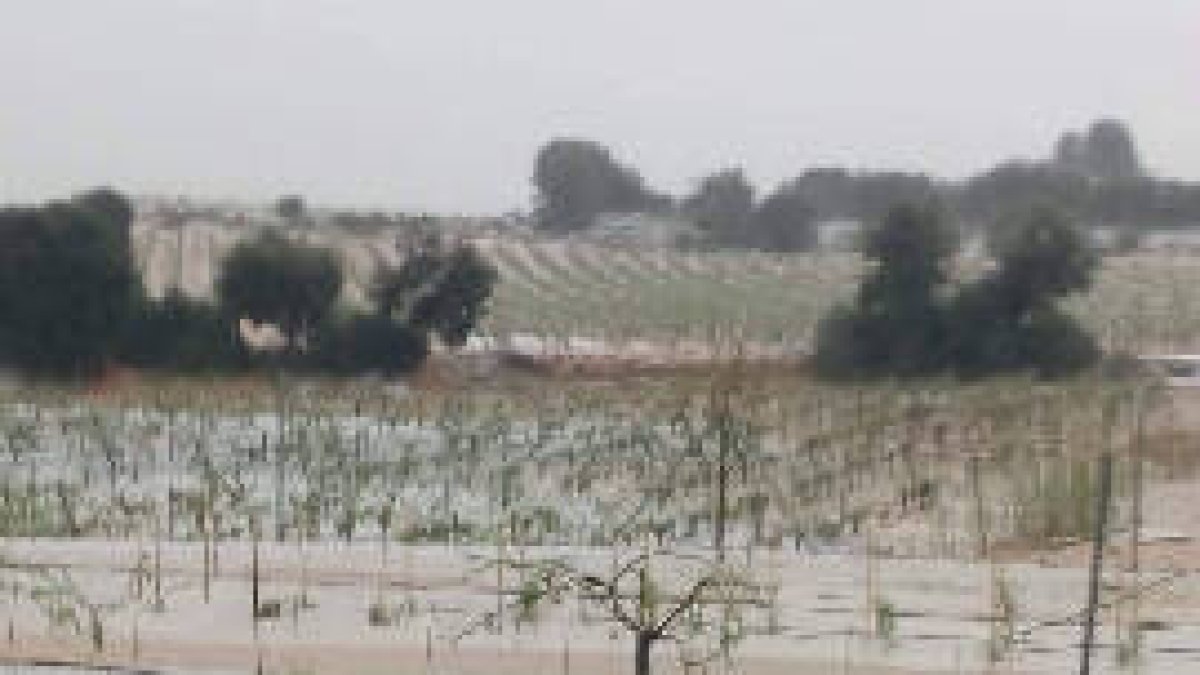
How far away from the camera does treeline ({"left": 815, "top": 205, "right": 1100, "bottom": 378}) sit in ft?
68.7

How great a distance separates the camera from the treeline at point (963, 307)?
21.0 m

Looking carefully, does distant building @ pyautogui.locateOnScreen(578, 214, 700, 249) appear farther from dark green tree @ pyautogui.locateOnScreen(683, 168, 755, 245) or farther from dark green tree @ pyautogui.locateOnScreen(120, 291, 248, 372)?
dark green tree @ pyautogui.locateOnScreen(120, 291, 248, 372)

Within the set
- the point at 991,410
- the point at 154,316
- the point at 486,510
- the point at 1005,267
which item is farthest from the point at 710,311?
the point at 486,510

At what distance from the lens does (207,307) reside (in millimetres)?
21516

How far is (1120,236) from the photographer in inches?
2044

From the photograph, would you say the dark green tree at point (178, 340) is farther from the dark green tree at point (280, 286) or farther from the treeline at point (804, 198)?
the treeline at point (804, 198)

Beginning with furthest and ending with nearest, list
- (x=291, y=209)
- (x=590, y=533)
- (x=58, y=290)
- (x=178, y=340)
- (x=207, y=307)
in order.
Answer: (x=291, y=209) → (x=207, y=307) → (x=178, y=340) → (x=58, y=290) → (x=590, y=533)

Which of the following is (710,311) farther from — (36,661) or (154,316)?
(36,661)

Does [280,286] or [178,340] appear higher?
[280,286]

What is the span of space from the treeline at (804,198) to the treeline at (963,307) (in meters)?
30.6

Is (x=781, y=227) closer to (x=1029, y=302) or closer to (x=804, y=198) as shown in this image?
(x=804, y=198)

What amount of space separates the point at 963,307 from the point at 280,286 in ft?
26.0

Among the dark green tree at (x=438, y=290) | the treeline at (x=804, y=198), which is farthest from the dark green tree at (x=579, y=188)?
the dark green tree at (x=438, y=290)

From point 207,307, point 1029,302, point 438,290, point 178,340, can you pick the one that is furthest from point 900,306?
point 178,340
